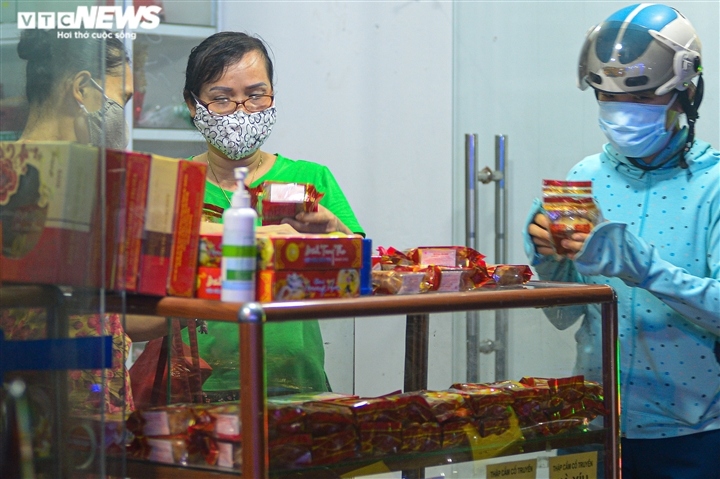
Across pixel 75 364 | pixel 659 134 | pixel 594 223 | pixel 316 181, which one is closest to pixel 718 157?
pixel 659 134

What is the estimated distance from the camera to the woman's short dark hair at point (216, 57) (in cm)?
205

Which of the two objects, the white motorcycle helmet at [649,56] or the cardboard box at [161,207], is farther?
the white motorcycle helmet at [649,56]

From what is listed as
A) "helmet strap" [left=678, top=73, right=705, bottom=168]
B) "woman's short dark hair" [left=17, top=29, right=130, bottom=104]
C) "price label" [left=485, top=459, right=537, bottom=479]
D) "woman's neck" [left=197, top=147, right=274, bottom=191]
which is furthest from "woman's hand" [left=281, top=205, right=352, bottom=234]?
"helmet strap" [left=678, top=73, right=705, bottom=168]

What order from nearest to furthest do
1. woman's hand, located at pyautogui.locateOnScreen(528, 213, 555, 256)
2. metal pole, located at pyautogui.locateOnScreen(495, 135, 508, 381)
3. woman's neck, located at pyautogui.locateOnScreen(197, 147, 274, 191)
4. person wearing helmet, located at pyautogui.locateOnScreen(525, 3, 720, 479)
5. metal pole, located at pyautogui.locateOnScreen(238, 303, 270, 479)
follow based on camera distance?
metal pole, located at pyautogui.locateOnScreen(238, 303, 270, 479) < woman's hand, located at pyautogui.locateOnScreen(528, 213, 555, 256) < person wearing helmet, located at pyautogui.locateOnScreen(525, 3, 720, 479) < woman's neck, located at pyautogui.locateOnScreen(197, 147, 274, 191) < metal pole, located at pyautogui.locateOnScreen(495, 135, 508, 381)

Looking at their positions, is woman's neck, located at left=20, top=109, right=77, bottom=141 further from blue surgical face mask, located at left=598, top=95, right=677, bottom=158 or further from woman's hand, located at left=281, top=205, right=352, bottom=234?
blue surgical face mask, located at left=598, top=95, right=677, bottom=158

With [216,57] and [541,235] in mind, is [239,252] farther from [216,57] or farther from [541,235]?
[216,57]

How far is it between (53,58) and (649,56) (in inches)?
51.0

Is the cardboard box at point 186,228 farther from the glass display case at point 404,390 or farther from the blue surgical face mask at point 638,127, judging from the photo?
the blue surgical face mask at point 638,127

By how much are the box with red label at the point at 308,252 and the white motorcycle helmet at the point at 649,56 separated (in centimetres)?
95

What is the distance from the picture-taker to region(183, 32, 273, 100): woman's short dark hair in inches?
80.9

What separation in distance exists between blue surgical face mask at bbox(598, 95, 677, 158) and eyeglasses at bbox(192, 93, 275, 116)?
788mm

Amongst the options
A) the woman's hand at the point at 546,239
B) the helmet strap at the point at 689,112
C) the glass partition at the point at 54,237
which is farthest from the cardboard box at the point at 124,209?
the helmet strap at the point at 689,112

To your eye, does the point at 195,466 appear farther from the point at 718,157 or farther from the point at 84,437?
the point at 718,157

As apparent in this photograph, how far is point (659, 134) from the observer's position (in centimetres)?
200
